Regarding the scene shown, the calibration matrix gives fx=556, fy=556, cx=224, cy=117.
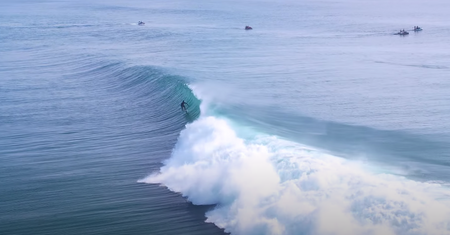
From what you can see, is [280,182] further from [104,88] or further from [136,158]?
[104,88]

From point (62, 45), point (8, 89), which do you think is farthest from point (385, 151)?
point (62, 45)

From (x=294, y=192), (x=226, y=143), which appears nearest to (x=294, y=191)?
(x=294, y=192)

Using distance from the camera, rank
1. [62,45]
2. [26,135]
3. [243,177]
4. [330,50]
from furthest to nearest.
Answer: [62,45]
[330,50]
[26,135]
[243,177]

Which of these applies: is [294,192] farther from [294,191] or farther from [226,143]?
[226,143]

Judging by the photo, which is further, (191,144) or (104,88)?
(104,88)

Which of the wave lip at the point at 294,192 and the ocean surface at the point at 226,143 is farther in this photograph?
the ocean surface at the point at 226,143

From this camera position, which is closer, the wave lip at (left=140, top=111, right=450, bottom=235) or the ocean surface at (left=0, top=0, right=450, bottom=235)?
the wave lip at (left=140, top=111, right=450, bottom=235)
